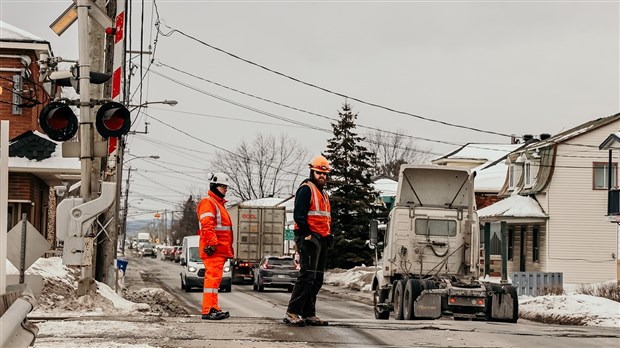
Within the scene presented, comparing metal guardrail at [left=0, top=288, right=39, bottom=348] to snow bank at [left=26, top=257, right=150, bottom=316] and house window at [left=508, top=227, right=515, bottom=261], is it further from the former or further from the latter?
house window at [left=508, top=227, right=515, bottom=261]

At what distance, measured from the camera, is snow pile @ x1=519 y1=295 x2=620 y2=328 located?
20812 millimetres

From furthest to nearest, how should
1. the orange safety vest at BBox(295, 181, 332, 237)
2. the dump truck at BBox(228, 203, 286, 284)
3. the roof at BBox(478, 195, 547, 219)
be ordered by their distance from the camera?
the roof at BBox(478, 195, 547, 219), the dump truck at BBox(228, 203, 286, 284), the orange safety vest at BBox(295, 181, 332, 237)

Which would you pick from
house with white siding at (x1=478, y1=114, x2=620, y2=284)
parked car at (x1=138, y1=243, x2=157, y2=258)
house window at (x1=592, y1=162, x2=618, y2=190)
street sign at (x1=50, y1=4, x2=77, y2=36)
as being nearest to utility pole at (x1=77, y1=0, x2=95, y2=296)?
street sign at (x1=50, y1=4, x2=77, y2=36)

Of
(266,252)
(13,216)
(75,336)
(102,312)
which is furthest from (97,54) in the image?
(266,252)

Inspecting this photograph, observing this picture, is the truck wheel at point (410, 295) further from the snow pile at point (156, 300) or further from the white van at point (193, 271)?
the white van at point (193, 271)

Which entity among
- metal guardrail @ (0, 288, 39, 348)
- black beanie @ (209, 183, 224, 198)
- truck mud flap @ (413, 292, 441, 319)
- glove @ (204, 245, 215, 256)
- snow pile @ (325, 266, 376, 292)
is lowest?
snow pile @ (325, 266, 376, 292)

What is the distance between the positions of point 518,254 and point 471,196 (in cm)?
3562

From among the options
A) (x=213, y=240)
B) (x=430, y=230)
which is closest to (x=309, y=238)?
(x=213, y=240)

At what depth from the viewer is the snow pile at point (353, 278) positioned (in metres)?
45.3

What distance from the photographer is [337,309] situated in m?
28.8

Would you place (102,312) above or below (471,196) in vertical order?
below

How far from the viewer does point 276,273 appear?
4000 cm

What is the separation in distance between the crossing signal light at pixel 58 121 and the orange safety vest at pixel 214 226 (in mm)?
1870

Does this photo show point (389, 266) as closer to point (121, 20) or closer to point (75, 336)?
point (121, 20)
